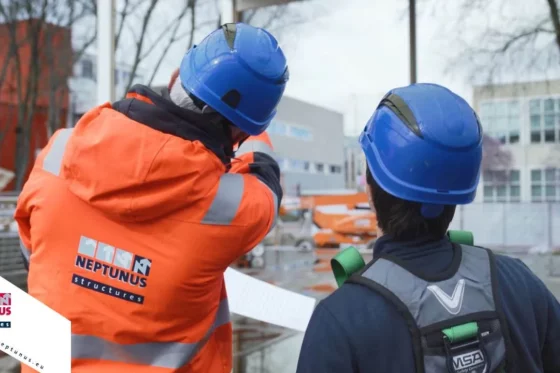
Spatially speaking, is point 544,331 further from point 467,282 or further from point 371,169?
point 371,169

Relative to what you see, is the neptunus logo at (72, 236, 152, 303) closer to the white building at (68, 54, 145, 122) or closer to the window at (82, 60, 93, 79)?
the white building at (68, 54, 145, 122)

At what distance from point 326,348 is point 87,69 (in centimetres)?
516

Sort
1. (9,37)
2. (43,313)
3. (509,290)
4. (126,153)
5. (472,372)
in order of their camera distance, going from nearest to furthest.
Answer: (472,372) → (509,290) → (126,153) → (43,313) → (9,37)

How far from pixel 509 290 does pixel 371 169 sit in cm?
34

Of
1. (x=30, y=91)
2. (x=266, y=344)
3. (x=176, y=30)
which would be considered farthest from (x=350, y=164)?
(x=30, y=91)

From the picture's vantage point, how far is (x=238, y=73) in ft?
4.46

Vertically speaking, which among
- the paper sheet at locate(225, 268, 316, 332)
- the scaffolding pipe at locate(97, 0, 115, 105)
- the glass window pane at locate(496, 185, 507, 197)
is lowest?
the paper sheet at locate(225, 268, 316, 332)

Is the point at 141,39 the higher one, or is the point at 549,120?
the point at 141,39

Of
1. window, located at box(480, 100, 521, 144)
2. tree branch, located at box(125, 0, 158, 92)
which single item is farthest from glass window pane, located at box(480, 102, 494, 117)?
tree branch, located at box(125, 0, 158, 92)

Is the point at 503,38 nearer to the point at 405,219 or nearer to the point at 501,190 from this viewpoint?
the point at 501,190

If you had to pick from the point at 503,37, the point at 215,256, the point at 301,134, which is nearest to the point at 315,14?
the point at 301,134

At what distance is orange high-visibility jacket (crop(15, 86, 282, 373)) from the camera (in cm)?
121

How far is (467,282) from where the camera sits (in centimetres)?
104

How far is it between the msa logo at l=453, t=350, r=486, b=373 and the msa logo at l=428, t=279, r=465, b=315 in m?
0.07
